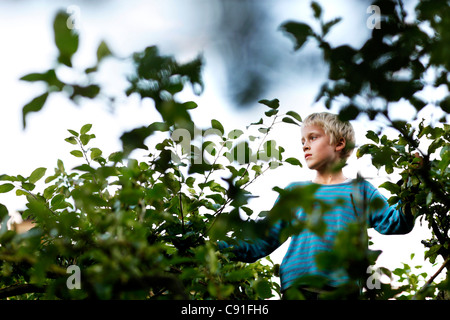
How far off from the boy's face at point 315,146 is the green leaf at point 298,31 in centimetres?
184

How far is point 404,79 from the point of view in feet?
2.65

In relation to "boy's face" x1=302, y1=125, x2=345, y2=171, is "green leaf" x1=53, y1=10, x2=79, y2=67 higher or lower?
lower

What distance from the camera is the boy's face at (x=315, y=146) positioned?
2.56 meters

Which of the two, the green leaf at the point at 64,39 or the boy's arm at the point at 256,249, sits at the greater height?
the green leaf at the point at 64,39

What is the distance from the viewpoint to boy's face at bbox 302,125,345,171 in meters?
2.56

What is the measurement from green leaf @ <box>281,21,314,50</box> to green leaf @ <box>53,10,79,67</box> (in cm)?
34

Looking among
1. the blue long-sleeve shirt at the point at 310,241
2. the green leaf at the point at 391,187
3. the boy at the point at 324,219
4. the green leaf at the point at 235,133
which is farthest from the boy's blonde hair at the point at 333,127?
the green leaf at the point at 235,133

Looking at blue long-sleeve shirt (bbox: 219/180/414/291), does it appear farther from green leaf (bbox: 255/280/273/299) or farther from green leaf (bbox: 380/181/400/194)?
green leaf (bbox: 255/280/273/299)

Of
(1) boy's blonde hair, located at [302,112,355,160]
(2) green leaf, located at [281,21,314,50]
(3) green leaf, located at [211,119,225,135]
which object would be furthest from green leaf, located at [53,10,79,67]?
(1) boy's blonde hair, located at [302,112,355,160]

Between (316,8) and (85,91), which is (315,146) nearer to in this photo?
(316,8)

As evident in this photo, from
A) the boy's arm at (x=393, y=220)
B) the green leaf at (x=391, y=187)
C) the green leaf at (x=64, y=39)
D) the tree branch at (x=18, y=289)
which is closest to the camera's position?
the green leaf at (x=64, y=39)

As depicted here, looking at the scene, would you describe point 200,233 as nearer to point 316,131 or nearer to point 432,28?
point 432,28

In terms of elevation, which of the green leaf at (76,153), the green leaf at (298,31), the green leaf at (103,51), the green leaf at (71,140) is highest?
the green leaf at (71,140)

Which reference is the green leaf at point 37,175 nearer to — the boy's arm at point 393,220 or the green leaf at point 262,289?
the green leaf at point 262,289
